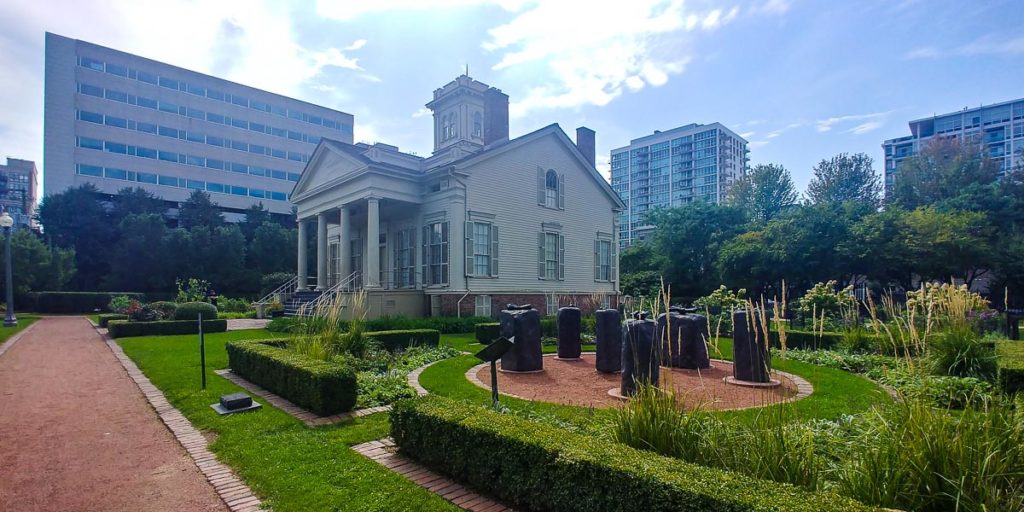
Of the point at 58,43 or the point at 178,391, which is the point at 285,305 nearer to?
the point at 178,391

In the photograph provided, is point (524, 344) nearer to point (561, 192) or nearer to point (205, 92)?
point (561, 192)

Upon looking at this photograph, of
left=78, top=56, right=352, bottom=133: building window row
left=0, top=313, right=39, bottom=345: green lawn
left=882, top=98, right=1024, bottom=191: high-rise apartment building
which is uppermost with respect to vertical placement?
left=882, top=98, right=1024, bottom=191: high-rise apartment building

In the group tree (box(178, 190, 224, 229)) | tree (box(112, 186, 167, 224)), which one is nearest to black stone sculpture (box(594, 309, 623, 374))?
tree (box(112, 186, 167, 224))

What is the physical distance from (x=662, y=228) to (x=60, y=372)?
30.8 meters

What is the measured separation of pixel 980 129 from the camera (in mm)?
77812

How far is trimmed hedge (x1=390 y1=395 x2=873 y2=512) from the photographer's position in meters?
2.58

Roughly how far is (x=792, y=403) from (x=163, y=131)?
56060 millimetres

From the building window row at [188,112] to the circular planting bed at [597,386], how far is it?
51.8 metres

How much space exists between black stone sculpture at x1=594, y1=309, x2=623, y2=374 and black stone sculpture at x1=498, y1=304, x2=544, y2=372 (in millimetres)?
1125

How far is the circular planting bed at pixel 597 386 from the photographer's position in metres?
6.65

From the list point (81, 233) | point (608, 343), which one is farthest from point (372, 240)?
point (81, 233)

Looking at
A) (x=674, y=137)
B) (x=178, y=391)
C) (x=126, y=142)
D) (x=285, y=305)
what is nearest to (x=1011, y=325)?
(x=178, y=391)

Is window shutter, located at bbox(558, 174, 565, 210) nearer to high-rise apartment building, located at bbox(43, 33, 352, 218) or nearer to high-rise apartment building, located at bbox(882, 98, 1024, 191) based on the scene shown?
high-rise apartment building, located at bbox(43, 33, 352, 218)

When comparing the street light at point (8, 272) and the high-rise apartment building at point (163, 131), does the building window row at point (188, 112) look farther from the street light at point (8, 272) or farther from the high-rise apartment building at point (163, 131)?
the street light at point (8, 272)
